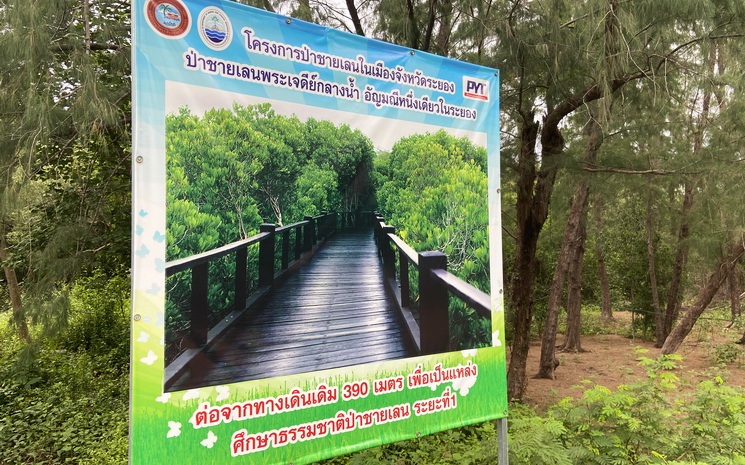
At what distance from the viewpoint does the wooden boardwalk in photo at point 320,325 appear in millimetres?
1835

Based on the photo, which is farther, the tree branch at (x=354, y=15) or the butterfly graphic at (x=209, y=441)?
the tree branch at (x=354, y=15)

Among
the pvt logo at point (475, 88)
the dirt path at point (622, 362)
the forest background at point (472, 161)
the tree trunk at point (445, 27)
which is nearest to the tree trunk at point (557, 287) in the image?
the dirt path at point (622, 362)

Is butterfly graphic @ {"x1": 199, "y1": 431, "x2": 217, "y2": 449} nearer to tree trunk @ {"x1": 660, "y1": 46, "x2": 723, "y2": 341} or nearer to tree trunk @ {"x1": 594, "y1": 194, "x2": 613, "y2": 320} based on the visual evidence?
tree trunk @ {"x1": 660, "y1": 46, "x2": 723, "y2": 341}

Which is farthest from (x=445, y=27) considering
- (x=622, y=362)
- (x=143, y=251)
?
(x=622, y=362)

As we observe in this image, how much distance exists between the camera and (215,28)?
1802mm

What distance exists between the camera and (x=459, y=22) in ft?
14.6

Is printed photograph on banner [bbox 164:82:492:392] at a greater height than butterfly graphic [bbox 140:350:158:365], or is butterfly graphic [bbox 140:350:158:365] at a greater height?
printed photograph on banner [bbox 164:82:492:392]

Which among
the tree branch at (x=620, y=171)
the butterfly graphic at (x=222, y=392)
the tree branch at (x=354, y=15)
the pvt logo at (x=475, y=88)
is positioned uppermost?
the tree branch at (x=354, y=15)

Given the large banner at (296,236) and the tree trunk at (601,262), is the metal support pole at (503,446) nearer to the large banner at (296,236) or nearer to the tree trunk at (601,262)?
the large banner at (296,236)

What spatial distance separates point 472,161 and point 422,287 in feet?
2.29

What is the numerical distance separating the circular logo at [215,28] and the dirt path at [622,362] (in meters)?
6.50

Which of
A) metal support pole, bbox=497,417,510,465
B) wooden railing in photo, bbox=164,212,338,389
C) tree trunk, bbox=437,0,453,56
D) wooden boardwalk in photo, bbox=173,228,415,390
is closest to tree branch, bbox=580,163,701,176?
tree trunk, bbox=437,0,453,56

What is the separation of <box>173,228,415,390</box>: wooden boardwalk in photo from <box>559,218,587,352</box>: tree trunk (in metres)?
8.68

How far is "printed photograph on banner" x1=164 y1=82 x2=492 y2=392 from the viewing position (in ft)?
5.75
